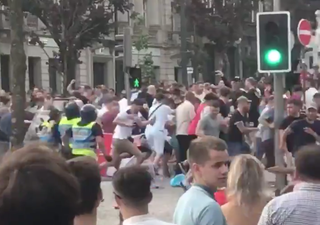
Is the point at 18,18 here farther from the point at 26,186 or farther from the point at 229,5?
the point at 229,5

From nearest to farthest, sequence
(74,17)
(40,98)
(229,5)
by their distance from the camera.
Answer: (40,98) < (74,17) < (229,5)

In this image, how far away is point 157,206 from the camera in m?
13.4

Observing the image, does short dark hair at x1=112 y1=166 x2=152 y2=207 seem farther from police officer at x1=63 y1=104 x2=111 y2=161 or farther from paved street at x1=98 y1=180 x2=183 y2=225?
police officer at x1=63 y1=104 x2=111 y2=161

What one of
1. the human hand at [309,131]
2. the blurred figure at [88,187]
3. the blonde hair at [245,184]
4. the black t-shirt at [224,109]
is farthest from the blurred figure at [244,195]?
the black t-shirt at [224,109]

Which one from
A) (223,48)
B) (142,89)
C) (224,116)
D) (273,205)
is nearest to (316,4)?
(223,48)

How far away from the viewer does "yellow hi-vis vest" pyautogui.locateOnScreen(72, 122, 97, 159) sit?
1238cm

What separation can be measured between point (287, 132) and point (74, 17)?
89.2 ft

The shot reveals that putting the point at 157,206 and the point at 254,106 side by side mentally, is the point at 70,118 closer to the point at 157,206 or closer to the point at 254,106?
the point at 157,206

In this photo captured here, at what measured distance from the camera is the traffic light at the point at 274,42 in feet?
36.9

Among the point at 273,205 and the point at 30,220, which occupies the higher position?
the point at 30,220

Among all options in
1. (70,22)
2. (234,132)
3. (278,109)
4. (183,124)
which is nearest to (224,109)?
(183,124)

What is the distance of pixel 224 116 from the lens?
16766 millimetres

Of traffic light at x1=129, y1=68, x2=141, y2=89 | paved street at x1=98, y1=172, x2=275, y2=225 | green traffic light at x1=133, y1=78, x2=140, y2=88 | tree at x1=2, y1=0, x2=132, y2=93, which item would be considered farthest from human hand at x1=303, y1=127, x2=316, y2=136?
tree at x1=2, y1=0, x2=132, y2=93

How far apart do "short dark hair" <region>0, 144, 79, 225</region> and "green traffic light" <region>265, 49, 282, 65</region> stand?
925 centimetres
